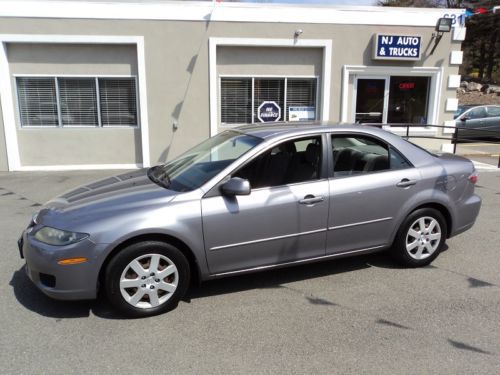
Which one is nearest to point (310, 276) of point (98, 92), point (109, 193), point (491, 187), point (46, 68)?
point (109, 193)

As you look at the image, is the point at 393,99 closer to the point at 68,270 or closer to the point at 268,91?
the point at 268,91

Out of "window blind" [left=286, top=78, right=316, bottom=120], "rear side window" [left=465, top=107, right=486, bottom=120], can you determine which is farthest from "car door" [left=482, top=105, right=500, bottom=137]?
"window blind" [left=286, top=78, right=316, bottom=120]

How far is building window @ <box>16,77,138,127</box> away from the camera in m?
10.8

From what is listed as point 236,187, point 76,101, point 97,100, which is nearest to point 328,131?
point 236,187

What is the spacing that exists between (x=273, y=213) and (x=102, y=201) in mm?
1493

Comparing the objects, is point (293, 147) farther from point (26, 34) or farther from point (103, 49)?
point (26, 34)

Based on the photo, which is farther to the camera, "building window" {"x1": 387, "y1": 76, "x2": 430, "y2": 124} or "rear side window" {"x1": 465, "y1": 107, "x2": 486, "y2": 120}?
"rear side window" {"x1": 465, "y1": 107, "x2": 486, "y2": 120}

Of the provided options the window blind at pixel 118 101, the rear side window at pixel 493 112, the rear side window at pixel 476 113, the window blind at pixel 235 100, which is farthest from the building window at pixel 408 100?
the window blind at pixel 118 101

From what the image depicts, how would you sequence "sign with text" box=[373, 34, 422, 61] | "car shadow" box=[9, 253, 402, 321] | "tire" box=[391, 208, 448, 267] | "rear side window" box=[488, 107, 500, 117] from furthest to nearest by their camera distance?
1. "rear side window" box=[488, 107, 500, 117]
2. "sign with text" box=[373, 34, 422, 61]
3. "tire" box=[391, 208, 448, 267]
4. "car shadow" box=[9, 253, 402, 321]

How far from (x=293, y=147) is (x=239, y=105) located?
7569 mm

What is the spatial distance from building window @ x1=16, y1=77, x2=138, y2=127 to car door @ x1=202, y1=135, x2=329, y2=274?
8.03 meters

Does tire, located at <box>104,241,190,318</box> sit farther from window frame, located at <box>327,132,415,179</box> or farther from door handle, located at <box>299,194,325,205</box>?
window frame, located at <box>327,132,415,179</box>

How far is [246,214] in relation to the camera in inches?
144

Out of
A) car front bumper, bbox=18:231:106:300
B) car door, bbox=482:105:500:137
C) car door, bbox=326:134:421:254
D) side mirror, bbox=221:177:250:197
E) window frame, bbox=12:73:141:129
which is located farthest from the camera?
car door, bbox=482:105:500:137
